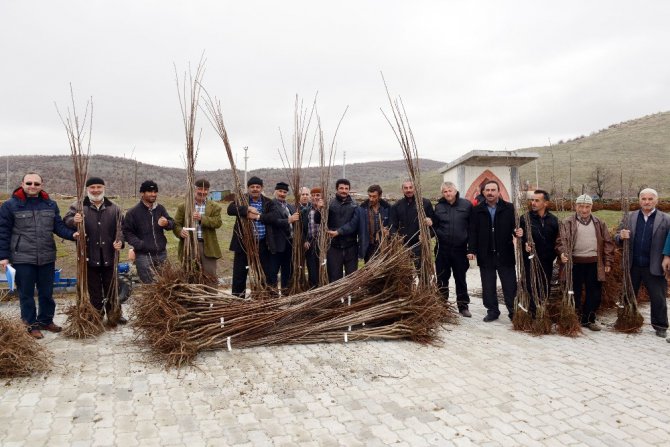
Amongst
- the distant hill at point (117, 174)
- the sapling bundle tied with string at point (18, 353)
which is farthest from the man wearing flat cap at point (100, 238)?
the distant hill at point (117, 174)

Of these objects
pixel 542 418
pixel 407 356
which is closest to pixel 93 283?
pixel 407 356

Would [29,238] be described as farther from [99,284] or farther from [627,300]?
[627,300]

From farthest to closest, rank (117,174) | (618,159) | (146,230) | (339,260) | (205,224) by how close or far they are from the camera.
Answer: (117,174)
(618,159)
(339,260)
(205,224)
(146,230)

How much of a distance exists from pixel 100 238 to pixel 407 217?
3236mm

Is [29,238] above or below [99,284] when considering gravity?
above

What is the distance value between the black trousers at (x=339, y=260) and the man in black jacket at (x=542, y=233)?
1.85 meters

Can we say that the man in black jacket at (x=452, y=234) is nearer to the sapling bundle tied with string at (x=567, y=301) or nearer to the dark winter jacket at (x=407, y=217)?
the dark winter jacket at (x=407, y=217)

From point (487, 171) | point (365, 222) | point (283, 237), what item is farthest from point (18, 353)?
point (487, 171)

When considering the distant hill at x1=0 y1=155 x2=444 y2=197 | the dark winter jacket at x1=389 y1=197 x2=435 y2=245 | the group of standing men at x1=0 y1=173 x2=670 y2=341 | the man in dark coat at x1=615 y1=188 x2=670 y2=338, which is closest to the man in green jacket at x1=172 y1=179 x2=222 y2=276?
the group of standing men at x1=0 y1=173 x2=670 y2=341

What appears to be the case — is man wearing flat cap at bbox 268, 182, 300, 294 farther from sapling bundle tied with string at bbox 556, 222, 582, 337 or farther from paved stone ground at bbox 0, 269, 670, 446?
sapling bundle tied with string at bbox 556, 222, 582, 337

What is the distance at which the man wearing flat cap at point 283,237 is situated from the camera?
4785 mm

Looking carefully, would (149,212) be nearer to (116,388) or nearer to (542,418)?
(116,388)

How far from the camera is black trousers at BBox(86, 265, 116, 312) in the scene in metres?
4.44

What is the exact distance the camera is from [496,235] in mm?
4887
